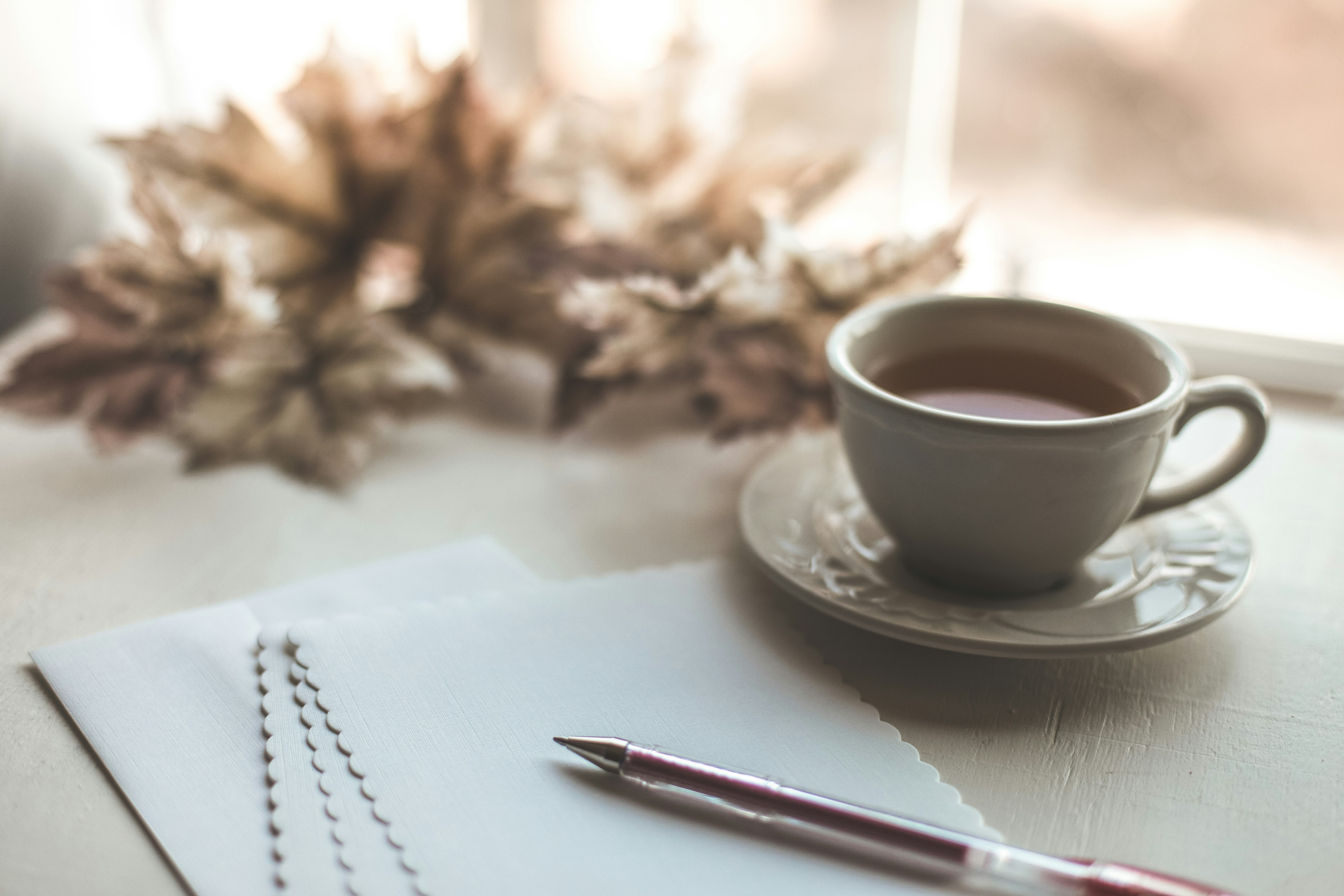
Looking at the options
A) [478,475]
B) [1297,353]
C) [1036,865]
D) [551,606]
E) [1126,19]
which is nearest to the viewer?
[1036,865]

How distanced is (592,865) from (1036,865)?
0.13m

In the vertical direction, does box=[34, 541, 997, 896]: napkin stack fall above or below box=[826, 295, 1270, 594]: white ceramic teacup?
below

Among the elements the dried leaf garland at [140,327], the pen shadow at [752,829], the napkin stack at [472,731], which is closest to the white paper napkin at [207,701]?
the napkin stack at [472,731]

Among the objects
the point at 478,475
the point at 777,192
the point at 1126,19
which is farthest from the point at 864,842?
the point at 1126,19

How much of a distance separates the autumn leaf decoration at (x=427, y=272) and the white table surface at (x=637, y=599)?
0.03m

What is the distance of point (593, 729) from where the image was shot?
1.21 feet

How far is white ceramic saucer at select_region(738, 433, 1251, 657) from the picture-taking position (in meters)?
0.39

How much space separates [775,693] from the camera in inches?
15.4

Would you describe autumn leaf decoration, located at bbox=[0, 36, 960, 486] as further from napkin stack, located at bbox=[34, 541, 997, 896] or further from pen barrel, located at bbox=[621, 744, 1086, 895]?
pen barrel, located at bbox=[621, 744, 1086, 895]

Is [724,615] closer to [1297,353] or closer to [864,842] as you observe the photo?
[864,842]

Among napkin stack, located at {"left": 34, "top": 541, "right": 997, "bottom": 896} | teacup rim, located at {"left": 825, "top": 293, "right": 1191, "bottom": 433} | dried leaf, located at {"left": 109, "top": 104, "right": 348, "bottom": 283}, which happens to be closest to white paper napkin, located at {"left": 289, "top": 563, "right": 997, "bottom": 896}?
napkin stack, located at {"left": 34, "top": 541, "right": 997, "bottom": 896}

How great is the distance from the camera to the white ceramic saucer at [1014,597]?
39 centimetres

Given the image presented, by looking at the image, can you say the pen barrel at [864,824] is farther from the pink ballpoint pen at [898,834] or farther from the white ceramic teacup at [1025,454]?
the white ceramic teacup at [1025,454]

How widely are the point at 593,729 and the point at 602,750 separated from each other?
3 centimetres
